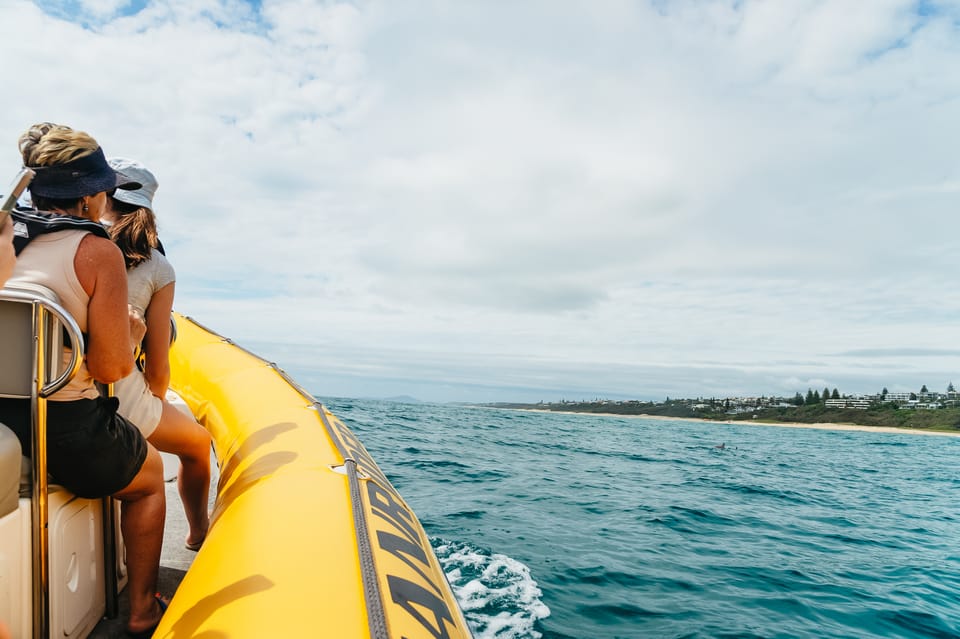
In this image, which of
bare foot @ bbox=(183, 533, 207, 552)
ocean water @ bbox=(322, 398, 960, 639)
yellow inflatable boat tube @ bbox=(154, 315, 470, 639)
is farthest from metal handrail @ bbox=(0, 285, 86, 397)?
ocean water @ bbox=(322, 398, 960, 639)

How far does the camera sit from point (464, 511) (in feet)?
18.9

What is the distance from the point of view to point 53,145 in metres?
1.37

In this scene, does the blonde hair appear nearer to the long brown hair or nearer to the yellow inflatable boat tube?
the long brown hair

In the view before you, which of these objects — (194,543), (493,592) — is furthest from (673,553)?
(194,543)

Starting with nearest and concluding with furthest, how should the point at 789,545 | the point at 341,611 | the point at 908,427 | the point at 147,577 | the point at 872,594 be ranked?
1. the point at 341,611
2. the point at 147,577
3. the point at 872,594
4. the point at 789,545
5. the point at 908,427

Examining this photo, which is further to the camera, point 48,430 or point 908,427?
point 908,427

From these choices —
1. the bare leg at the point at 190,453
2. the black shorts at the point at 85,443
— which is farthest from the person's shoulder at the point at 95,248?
the bare leg at the point at 190,453

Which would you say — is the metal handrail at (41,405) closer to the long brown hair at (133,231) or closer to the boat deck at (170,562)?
the boat deck at (170,562)

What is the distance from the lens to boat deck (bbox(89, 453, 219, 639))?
185 centimetres

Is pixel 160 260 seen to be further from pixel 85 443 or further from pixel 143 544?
pixel 143 544

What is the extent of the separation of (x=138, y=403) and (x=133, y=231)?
25.2 inches

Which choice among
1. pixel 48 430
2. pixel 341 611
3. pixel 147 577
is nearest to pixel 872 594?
pixel 341 611

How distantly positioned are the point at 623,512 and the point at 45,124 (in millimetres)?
6643

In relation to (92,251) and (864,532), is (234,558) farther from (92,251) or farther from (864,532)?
(864,532)
